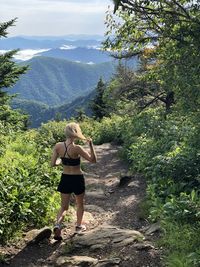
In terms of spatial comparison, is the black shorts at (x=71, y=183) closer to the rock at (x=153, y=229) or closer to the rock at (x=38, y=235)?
the rock at (x=38, y=235)

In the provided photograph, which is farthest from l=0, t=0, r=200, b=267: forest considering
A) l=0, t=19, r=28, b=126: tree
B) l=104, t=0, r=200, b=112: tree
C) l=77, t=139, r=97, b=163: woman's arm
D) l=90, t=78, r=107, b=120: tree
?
l=90, t=78, r=107, b=120: tree

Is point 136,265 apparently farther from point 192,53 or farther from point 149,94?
point 149,94

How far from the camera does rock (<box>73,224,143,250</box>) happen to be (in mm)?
7059

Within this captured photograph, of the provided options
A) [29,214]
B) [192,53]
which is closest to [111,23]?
[192,53]

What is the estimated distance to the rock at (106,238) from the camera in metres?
7.06

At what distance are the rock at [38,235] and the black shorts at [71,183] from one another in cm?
84

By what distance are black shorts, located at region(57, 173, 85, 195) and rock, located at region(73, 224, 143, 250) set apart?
905mm

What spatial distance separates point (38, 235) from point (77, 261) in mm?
1440

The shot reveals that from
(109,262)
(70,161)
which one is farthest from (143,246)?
(70,161)

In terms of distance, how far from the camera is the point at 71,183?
26.3 ft

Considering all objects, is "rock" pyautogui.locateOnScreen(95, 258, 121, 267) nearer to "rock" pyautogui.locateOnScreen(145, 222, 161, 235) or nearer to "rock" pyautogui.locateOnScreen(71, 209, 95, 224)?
"rock" pyautogui.locateOnScreen(145, 222, 161, 235)

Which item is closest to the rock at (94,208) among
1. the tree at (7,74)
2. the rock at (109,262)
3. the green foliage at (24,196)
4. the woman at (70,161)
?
the green foliage at (24,196)

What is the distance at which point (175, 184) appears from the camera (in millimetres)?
8328

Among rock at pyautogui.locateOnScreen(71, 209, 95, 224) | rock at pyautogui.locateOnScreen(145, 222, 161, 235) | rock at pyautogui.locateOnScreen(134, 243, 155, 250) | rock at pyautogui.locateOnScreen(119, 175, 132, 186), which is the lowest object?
rock at pyautogui.locateOnScreen(119, 175, 132, 186)
